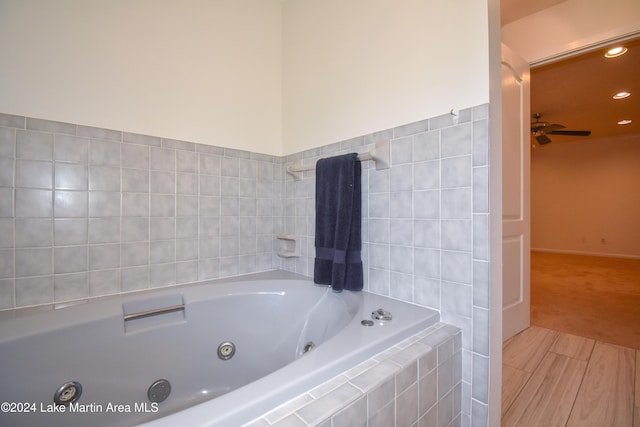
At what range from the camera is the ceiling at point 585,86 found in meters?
1.90

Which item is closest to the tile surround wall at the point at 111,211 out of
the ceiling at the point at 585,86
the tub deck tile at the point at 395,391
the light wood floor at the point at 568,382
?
the tub deck tile at the point at 395,391

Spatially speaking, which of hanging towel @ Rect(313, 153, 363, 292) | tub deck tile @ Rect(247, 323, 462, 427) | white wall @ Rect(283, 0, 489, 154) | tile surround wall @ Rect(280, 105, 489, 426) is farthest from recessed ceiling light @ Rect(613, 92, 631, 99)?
tub deck tile @ Rect(247, 323, 462, 427)

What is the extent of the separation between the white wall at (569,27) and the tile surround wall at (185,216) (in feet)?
4.90

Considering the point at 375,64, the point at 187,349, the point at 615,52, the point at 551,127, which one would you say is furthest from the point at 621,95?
the point at 187,349

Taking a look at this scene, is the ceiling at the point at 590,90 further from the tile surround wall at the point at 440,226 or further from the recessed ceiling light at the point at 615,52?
the tile surround wall at the point at 440,226

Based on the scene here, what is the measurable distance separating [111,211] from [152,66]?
0.74 metres

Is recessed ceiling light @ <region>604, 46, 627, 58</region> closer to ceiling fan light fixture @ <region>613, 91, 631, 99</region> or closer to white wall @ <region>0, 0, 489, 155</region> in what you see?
ceiling fan light fixture @ <region>613, 91, 631, 99</region>

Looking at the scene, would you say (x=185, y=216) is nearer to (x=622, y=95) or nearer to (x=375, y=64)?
(x=375, y=64)

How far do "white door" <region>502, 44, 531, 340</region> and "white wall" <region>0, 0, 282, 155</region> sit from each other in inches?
58.7

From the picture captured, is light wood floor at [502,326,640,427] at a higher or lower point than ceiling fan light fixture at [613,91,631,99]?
lower

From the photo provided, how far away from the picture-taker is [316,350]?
2.37 ft

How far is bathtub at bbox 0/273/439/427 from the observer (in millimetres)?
659

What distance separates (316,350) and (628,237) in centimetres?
671

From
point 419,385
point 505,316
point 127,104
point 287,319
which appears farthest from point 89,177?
point 505,316
